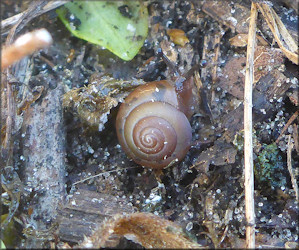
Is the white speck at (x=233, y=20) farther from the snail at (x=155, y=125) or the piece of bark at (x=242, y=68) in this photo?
the snail at (x=155, y=125)

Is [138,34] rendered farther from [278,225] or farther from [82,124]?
[278,225]

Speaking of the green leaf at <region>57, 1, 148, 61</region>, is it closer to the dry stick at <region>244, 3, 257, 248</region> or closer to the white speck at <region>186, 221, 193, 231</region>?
the dry stick at <region>244, 3, 257, 248</region>

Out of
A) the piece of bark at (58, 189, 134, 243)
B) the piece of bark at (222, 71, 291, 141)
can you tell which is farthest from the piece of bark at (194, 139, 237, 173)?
the piece of bark at (58, 189, 134, 243)

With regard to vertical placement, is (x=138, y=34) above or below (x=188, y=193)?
above

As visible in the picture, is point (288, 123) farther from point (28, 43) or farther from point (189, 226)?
point (28, 43)

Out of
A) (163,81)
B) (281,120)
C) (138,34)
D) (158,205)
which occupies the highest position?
(138,34)

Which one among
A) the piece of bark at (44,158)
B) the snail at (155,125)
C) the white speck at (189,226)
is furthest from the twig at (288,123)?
the piece of bark at (44,158)

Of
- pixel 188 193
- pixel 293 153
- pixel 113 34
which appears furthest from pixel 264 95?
pixel 113 34
